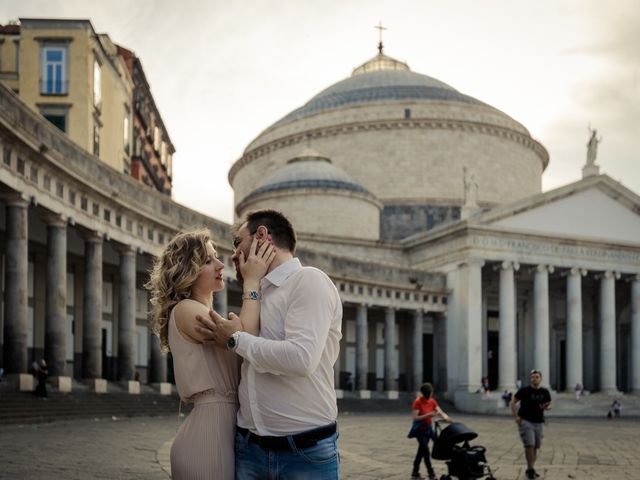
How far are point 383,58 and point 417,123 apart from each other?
65.3ft

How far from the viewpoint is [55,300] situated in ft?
88.8

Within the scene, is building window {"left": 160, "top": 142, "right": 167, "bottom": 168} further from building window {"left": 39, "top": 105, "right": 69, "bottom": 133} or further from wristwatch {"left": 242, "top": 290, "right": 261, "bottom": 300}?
wristwatch {"left": 242, "top": 290, "right": 261, "bottom": 300}

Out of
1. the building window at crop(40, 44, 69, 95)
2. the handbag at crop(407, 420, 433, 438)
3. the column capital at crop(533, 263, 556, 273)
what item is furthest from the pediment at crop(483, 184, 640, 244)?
the handbag at crop(407, 420, 433, 438)

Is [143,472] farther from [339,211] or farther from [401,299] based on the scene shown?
[339,211]

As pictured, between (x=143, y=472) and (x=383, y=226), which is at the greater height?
(x=383, y=226)

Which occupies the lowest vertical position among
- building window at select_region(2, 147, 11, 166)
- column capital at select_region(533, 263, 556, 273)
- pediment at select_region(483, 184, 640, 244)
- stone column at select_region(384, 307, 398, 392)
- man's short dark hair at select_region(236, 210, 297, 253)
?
stone column at select_region(384, 307, 398, 392)

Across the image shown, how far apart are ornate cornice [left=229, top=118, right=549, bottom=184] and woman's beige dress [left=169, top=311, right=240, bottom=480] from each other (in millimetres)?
64320

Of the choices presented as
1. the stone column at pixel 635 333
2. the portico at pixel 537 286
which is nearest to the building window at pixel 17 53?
the portico at pixel 537 286

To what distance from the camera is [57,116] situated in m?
39.9

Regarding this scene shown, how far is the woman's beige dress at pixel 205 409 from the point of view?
194 inches

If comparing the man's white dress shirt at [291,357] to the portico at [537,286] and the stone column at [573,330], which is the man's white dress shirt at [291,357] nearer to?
the portico at [537,286]

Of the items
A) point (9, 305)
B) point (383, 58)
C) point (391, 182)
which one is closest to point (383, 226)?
point (391, 182)

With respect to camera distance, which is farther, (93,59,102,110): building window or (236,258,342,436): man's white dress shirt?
(93,59,102,110): building window

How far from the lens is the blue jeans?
191 inches
